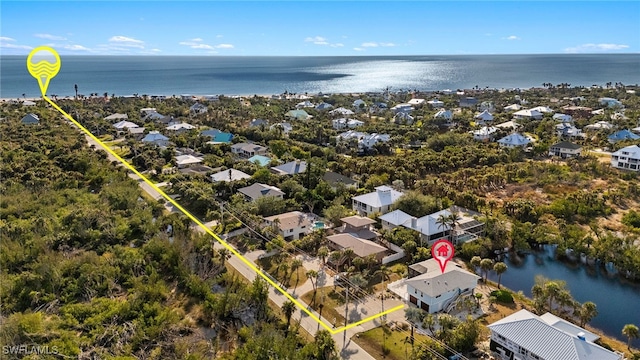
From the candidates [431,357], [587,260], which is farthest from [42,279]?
[587,260]

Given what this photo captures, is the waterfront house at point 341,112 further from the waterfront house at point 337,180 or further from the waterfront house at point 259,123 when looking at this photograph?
the waterfront house at point 337,180

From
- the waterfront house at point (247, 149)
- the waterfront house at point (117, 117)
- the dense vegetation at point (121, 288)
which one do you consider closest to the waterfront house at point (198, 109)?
the waterfront house at point (117, 117)

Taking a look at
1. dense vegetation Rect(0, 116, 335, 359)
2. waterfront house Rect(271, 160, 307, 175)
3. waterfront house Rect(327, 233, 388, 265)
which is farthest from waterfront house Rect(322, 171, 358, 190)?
dense vegetation Rect(0, 116, 335, 359)

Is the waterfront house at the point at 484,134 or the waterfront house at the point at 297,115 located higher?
the waterfront house at the point at 297,115

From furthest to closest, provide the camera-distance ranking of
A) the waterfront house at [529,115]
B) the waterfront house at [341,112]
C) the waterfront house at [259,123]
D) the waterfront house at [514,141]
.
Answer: the waterfront house at [341,112] < the waterfront house at [529,115] < the waterfront house at [259,123] < the waterfront house at [514,141]

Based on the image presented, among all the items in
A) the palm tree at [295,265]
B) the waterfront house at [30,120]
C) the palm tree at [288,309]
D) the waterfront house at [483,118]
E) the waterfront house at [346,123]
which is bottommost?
the palm tree at [295,265]

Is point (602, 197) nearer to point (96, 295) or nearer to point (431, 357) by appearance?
point (431, 357)
